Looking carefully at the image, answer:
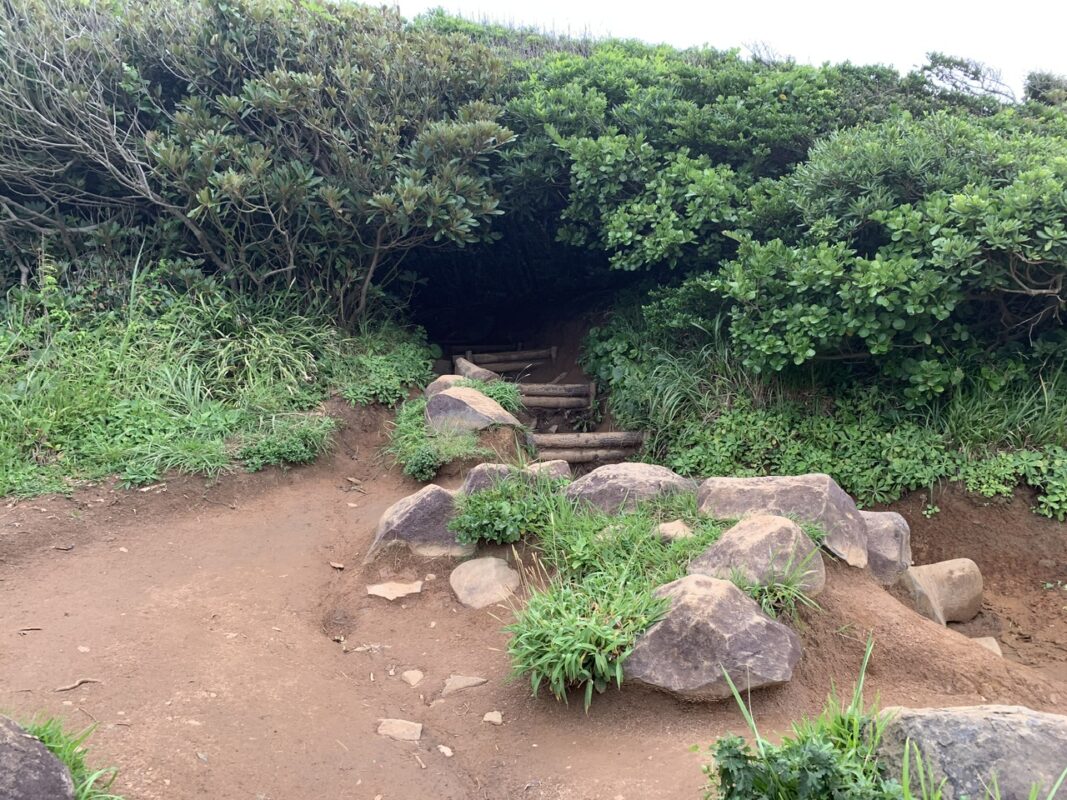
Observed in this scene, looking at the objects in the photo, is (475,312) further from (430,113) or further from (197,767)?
(197,767)

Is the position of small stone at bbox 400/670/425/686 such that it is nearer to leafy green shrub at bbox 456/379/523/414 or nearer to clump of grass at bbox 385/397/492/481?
clump of grass at bbox 385/397/492/481

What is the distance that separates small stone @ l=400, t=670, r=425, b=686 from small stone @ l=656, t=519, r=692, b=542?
1454 millimetres

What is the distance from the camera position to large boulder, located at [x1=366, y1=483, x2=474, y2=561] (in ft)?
16.1

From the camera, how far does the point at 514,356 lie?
30.7 feet

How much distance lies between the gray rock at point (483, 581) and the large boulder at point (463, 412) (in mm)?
1849

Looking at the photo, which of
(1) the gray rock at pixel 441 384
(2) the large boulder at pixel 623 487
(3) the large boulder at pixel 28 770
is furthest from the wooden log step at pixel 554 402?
(3) the large boulder at pixel 28 770

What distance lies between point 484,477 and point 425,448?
3.62 feet

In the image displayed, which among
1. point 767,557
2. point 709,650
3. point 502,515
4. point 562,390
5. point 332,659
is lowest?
point 332,659

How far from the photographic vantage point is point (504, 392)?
7430mm

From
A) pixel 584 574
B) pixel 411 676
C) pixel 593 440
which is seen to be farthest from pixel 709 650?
pixel 593 440

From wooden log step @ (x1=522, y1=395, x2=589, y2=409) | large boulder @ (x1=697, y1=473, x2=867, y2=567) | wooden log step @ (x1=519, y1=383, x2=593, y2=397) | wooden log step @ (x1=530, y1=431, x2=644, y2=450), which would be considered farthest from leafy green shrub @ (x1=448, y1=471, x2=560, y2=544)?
wooden log step @ (x1=519, y1=383, x2=593, y2=397)

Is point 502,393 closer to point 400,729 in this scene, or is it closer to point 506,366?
point 506,366

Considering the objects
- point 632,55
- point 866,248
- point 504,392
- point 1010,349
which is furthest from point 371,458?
point 632,55

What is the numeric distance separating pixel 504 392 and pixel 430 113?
8.93ft
